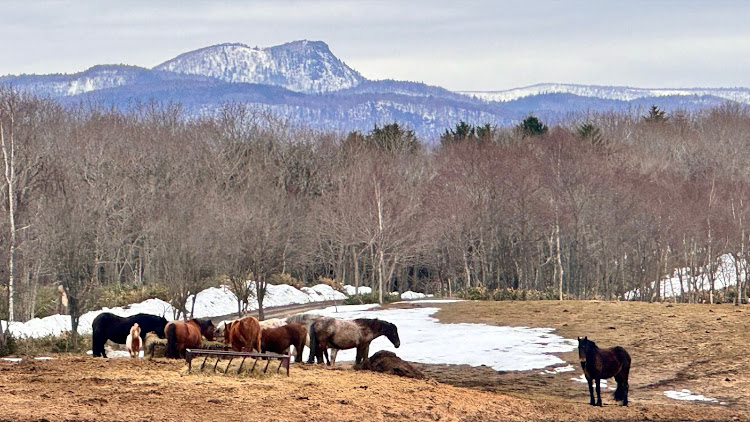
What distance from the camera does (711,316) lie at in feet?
125

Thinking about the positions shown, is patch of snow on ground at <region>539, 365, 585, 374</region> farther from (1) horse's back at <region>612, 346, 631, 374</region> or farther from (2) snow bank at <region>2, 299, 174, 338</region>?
(2) snow bank at <region>2, 299, 174, 338</region>

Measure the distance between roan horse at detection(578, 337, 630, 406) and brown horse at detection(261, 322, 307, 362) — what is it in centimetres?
712

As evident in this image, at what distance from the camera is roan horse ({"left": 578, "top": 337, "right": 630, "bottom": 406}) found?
896 inches

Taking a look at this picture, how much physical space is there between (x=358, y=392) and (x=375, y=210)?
43.2 m

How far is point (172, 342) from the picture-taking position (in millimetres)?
24266

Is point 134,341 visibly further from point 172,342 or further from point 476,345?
point 476,345

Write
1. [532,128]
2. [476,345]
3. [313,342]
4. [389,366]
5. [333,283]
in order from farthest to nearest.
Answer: [532,128], [333,283], [476,345], [313,342], [389,366]

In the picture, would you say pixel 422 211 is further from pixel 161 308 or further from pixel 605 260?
pixel 161 308

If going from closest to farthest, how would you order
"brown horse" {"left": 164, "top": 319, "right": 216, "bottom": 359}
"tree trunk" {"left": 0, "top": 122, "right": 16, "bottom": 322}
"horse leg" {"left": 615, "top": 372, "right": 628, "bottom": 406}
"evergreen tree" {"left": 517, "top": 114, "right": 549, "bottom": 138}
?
"horse leg" {"left": 615, "top": 372, "right": 628, "bottom": 406} → "brown horse" {"left": 164, "top": 319, "right": 216, "bottom": 359} → "tree trunk" {"left": 0, "top": 122, "right": 16, "bottom": 322} → "evergreen tree" {"left": 517, "top": 114, "right": 549, "bottom": 138}

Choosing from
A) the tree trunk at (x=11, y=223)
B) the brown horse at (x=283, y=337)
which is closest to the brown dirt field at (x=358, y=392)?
the brown horse at (x=283, y=337)

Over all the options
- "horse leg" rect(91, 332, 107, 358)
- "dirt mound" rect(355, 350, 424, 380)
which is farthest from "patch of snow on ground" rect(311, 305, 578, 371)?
"horse leg" rect(91, 332, 107, 358)

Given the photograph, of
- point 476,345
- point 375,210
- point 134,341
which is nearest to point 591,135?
point 375,210

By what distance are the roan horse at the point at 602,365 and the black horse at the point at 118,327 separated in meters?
11.3

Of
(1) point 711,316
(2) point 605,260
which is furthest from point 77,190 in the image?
(1) point 711,316
